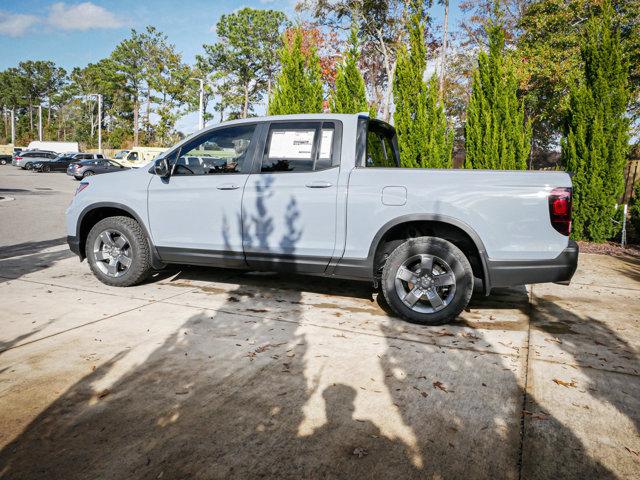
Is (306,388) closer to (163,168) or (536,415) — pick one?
(536,415)

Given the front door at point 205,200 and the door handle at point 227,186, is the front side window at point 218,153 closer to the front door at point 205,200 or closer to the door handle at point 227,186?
the front door at point 205,200

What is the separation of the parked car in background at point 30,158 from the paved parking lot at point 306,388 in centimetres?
4076

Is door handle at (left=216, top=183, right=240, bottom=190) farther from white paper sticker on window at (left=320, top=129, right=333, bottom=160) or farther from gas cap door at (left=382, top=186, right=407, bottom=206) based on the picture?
gas cap door at (left=382, top=186, right=407, bottom=206)

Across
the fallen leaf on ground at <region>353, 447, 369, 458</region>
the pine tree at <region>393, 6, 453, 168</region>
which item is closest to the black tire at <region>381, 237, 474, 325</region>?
the fallen leaf on ground at <region>353, 447, 369, 458</region>

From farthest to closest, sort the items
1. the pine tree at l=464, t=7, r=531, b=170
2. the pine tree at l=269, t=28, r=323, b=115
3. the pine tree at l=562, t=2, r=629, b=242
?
1. the pine tree at l=269, t=28, r=323, b=115
2. the pine tree at l=464, t=7, r=531, b=170
3. the pine tree at l=562, t=2, r=629, b=242

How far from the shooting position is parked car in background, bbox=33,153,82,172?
37.2 meters

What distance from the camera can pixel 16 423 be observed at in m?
2.28

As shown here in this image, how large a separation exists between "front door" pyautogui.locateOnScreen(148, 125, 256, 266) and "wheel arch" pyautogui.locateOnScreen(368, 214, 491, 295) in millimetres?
1477

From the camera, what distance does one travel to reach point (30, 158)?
40031mm

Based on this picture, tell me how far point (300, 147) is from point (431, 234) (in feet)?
5.24

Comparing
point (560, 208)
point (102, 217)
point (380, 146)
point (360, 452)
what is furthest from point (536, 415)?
point (102, 217)

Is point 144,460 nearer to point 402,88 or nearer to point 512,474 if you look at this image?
point 512,474

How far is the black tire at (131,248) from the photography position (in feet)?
16.4

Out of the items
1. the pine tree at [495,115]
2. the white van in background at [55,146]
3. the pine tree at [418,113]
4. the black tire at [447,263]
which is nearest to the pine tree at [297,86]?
the pine tree at [418,113]
